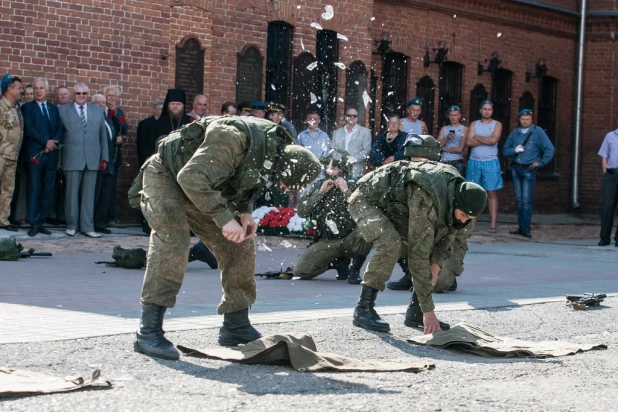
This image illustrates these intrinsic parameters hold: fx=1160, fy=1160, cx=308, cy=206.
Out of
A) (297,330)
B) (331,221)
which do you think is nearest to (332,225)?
(331,221)

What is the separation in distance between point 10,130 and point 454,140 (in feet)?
26.8

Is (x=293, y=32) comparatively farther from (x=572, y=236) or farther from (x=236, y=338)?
(x=236, y=338)

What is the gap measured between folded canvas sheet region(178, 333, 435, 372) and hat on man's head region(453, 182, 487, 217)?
51.6 inches

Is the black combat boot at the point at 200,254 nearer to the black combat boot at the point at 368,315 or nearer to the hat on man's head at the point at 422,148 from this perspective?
the hat on man's head at the point at 422,148

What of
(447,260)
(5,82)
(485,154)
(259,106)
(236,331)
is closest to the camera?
(236,331)

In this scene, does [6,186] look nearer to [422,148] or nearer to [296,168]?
[422,148]

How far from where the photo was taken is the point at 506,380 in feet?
21.7

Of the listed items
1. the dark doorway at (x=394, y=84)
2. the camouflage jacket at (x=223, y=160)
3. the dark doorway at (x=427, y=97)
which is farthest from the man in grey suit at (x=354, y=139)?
the camouflage jacket at (x=223, y=160)

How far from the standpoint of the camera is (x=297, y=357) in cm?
667

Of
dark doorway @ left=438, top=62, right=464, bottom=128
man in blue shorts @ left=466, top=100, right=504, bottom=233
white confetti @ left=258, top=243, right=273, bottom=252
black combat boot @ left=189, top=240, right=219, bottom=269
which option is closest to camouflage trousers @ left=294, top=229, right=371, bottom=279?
black combat boot @ left=189, top=240, right=219, bottom=269

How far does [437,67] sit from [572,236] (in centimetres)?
542

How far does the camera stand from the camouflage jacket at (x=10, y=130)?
49.2 ft

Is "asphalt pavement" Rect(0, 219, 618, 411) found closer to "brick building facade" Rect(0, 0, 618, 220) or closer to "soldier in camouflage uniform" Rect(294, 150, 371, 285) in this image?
"soldier in camouflage uniform" Rect(294, 150, 371, 285)

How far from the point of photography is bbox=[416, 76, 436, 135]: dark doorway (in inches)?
976
